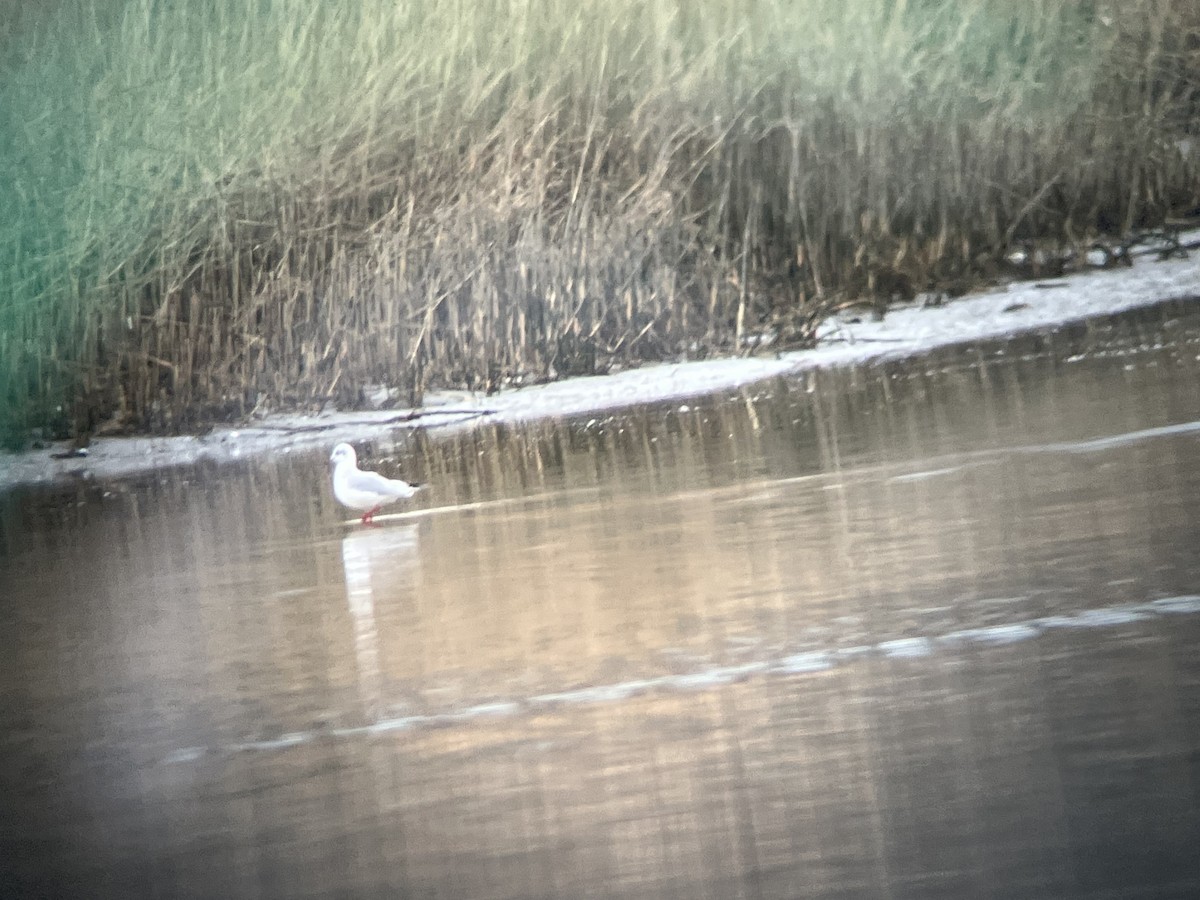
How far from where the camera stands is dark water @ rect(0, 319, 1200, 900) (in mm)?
1663

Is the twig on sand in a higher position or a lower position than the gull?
higher

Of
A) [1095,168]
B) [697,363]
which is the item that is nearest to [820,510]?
[697,363]

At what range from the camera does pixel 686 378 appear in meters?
6.52

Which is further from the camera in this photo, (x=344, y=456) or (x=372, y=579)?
(x=344, y=456)

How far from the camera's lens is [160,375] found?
24.7 feet

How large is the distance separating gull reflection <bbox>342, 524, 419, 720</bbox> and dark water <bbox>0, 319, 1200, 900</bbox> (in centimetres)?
1

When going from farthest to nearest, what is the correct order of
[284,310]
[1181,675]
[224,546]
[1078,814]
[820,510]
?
[284,310], [224,546], [820,510], [1181,675], [1078,814]

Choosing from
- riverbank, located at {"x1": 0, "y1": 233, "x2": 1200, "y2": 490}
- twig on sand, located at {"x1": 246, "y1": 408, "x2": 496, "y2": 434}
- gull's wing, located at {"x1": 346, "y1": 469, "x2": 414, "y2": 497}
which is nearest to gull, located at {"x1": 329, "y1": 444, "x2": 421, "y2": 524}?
gull's wing, located at {"x1": 346, "y1": 469, "x2": 414, "y2": 497}

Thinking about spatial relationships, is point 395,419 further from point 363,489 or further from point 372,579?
point 372,579

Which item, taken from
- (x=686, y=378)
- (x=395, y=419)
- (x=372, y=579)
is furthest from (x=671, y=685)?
(x=395, y=419)

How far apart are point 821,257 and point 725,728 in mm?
5579

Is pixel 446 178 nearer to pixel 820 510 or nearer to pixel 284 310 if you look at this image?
pixel 284 310

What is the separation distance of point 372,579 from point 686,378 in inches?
128

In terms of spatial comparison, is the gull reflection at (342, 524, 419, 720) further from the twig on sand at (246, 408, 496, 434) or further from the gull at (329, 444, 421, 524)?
the twig on sand at (246, 408, 496, 434)
